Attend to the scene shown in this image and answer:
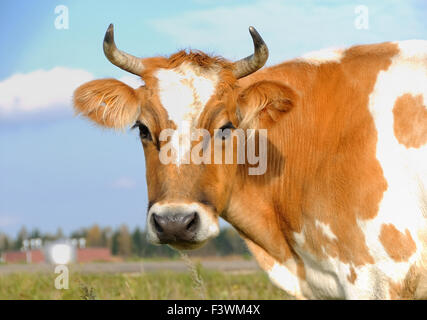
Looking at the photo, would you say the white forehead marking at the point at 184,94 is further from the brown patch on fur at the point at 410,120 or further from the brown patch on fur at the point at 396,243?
the brown patch on fur at the point at 396,243

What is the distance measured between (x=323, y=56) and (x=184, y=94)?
6.63 ft

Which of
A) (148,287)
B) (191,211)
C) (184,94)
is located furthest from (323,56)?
(148,287)

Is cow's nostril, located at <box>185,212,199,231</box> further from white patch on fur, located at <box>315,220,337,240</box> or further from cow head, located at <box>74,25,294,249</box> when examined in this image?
white patch on fur, located at <box>315,220,337,240</box>

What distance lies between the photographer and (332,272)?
6434 mm

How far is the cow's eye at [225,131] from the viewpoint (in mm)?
6021

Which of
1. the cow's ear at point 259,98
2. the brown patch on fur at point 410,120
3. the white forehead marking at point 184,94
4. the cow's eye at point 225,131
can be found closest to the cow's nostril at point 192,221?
the white forehead marking at point 184,94

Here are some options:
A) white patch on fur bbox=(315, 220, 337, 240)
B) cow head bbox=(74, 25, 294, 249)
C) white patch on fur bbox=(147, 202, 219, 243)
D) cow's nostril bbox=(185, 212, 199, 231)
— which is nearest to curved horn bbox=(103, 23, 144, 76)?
cow head bbox=(74, 25, 294, 249)

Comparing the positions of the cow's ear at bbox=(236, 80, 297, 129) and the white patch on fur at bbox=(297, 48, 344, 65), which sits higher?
the white patch on fur at bbox=(297, 48, 344, 65)

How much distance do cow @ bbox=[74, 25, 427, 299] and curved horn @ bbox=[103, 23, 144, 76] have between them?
0.5 inches

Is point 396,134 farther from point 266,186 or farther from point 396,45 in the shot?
point 266,186

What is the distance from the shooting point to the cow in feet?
19.0
